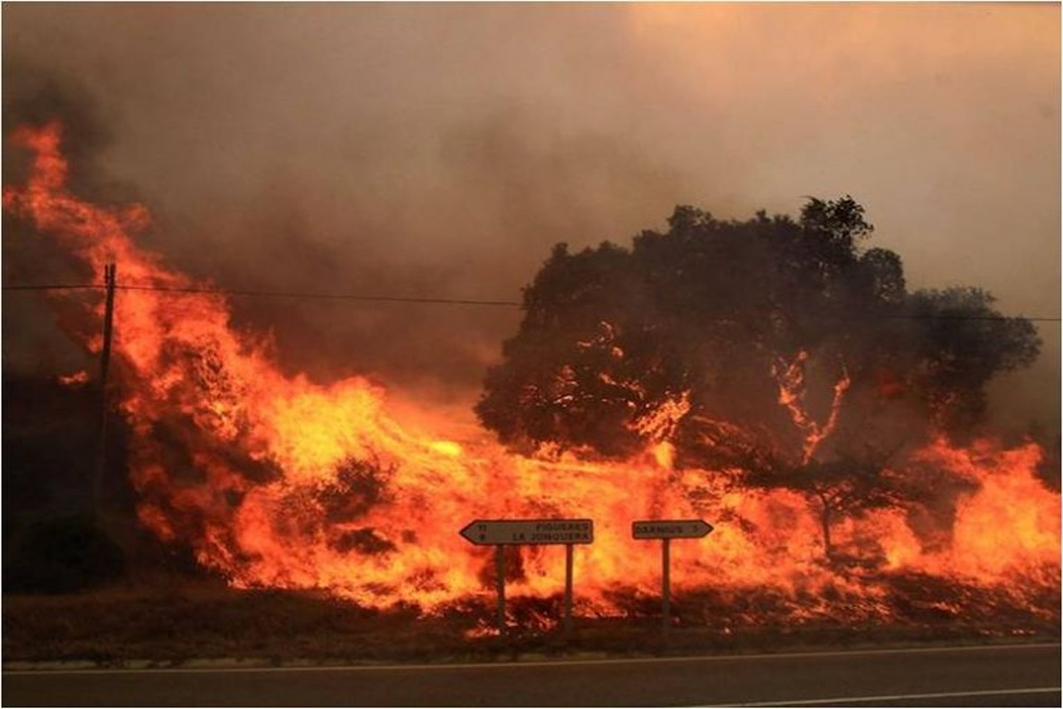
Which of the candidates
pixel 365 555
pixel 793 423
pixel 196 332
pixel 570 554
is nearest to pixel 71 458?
pixel 196 332

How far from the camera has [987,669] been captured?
9.53m

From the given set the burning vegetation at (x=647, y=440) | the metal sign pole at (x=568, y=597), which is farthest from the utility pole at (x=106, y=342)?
the metal sign pole at (x=568, y=597)

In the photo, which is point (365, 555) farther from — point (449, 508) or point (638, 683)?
point (638, 683)

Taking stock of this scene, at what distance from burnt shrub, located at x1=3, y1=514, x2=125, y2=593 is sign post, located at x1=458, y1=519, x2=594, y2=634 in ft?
19.2

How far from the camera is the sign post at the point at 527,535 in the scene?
1104cm

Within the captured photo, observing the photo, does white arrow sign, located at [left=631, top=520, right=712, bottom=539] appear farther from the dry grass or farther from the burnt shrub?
the burnt shrub

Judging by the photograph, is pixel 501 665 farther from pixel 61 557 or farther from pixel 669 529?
pixel 61 557

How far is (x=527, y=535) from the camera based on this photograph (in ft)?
37.1

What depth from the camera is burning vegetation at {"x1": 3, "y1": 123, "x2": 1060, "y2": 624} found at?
1343cm

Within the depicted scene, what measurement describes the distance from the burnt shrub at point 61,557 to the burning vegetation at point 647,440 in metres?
0.86

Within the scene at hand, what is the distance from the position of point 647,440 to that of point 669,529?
10.4ft

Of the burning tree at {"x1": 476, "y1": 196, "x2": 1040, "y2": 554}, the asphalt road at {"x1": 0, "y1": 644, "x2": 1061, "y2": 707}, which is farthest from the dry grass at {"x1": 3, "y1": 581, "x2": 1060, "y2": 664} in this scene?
the burning tree at {"x1": 476, "y1": 196, "x2": 1040, "y2": 554}

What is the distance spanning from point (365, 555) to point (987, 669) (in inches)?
343

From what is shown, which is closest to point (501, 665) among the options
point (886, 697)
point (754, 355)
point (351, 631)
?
point (351, 631)
